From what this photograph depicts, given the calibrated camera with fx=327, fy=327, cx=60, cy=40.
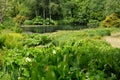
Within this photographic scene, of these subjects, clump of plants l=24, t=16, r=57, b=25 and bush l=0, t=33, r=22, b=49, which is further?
clump of plants l=24, t=16, r=57, b=25

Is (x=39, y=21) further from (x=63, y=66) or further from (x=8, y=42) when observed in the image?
(x=63, y=66)

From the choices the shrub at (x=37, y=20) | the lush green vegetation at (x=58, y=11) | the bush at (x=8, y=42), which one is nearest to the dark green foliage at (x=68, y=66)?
the bush at (x=8, y=42)

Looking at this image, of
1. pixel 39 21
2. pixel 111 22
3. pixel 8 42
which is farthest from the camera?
pixel 39 21

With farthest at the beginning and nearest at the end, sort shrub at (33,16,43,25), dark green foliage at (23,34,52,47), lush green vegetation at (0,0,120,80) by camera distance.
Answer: shrub at (33,16,43,25) → dark green foliage at (23,34,52,47) → lush green vegetation at (0,0,120,80)

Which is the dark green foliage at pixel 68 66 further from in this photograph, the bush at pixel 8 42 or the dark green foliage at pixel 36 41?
the dark green foliage at pixel 36 41

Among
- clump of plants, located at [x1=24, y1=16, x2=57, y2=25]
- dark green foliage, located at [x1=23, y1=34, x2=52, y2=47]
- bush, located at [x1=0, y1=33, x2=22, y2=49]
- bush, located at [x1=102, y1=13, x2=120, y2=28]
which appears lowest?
clump of plants, located at [x1=24, y1=16, x2=57, y2=25]

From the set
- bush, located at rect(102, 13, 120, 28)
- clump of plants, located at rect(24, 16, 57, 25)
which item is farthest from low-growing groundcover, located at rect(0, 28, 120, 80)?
clump of plants, located at rect(24, 16, 57, 25)

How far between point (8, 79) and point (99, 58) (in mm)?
2590

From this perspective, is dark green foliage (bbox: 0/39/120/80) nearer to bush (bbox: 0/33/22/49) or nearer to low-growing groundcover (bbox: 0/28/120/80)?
low-growing groundcover (bbox: 0/28/120/80)

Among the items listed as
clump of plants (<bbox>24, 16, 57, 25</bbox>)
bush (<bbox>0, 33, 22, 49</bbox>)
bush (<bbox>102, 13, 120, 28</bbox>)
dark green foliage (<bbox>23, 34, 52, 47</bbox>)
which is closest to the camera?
bush (<bbox>0, 33, 22, 49</bbox>)

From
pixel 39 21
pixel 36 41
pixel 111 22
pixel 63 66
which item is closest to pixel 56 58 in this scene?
pixel 63 66

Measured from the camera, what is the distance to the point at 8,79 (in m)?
9.02

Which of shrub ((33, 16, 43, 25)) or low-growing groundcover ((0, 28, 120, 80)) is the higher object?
low-growing groundcover ((0, 28, 120, 80))

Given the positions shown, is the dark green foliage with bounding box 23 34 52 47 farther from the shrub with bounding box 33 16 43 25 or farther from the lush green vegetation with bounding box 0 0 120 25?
the lush green vegetation with bounding box 0 0 120 25
